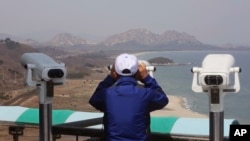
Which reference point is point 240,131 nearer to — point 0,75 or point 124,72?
point 124,72

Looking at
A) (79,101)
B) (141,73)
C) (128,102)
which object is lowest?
(79,101)

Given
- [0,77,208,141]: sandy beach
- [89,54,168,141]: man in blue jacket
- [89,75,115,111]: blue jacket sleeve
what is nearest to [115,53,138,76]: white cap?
[89,54,168,141]: man in blue jacket

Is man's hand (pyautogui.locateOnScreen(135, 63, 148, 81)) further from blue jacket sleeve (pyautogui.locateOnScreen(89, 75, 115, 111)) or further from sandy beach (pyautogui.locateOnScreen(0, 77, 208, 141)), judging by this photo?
sandy beach (pyautogui.locateOnScreen(0, 77, 208, 141))

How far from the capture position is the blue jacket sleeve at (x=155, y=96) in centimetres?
228

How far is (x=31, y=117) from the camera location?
351 centimetres

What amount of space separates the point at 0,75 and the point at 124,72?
153ft

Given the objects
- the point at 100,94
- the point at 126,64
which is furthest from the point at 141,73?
the point at 100,94

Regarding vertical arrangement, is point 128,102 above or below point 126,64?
below

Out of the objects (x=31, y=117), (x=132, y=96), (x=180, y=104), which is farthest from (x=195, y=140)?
(x=180, y=104)

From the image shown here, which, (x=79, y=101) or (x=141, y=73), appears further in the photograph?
(x=79, y=101)

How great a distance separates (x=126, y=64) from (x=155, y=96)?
19cm

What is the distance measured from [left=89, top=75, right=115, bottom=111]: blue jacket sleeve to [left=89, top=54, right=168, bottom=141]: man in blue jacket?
0.04ft

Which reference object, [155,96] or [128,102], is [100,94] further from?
[155,96]

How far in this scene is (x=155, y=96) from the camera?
7.49 feet
